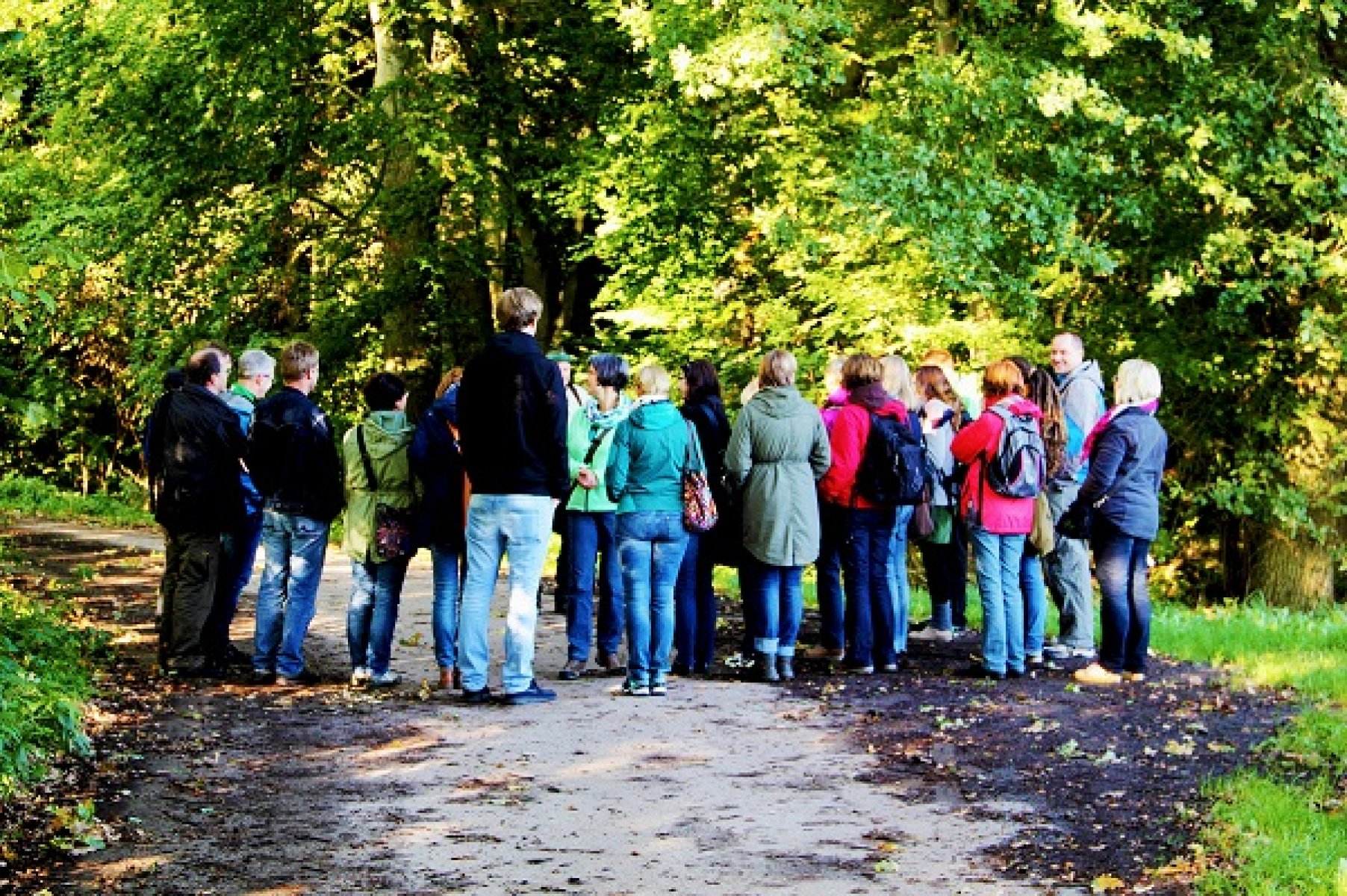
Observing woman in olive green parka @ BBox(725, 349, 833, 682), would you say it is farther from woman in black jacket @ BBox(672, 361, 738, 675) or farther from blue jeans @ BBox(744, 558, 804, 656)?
woman in black jacket @ BBox(672, 361, 738, 675)

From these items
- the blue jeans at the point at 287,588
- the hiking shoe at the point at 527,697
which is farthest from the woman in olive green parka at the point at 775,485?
the blue jeans at the point at 287,588

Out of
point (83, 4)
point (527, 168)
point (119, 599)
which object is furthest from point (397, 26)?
point (119, 599)

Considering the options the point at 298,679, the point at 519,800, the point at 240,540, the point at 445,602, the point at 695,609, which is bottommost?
the point at 519,800

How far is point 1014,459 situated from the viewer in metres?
10.7

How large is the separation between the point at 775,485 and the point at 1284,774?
358 cm

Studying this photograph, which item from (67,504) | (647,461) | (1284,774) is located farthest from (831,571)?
(67,504)

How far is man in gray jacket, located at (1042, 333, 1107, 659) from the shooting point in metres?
11.4

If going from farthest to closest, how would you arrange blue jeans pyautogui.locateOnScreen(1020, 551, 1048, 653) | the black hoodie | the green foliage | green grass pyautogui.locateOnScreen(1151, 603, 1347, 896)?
blue jeans pyautogui.locateOnScreen(1020, 551, 1048, 653) → the black hoodie → the green foliage → green grass pyautogui.locateOnScreen(1151, 603, 1347, 896)

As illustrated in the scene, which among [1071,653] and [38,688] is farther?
[1071,653]

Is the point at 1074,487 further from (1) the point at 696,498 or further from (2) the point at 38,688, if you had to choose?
(2) the point at 38,688

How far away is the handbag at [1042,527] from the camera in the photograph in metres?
11.1

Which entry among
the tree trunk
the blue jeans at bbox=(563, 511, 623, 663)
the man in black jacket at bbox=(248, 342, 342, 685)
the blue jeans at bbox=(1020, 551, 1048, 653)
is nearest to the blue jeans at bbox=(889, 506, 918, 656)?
the blue jeans at bbox=(1020, 551, 1048, 653)

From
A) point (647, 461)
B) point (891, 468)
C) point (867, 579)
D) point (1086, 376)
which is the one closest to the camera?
point (647, 461)

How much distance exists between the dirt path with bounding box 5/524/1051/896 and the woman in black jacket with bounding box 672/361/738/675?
42cm
